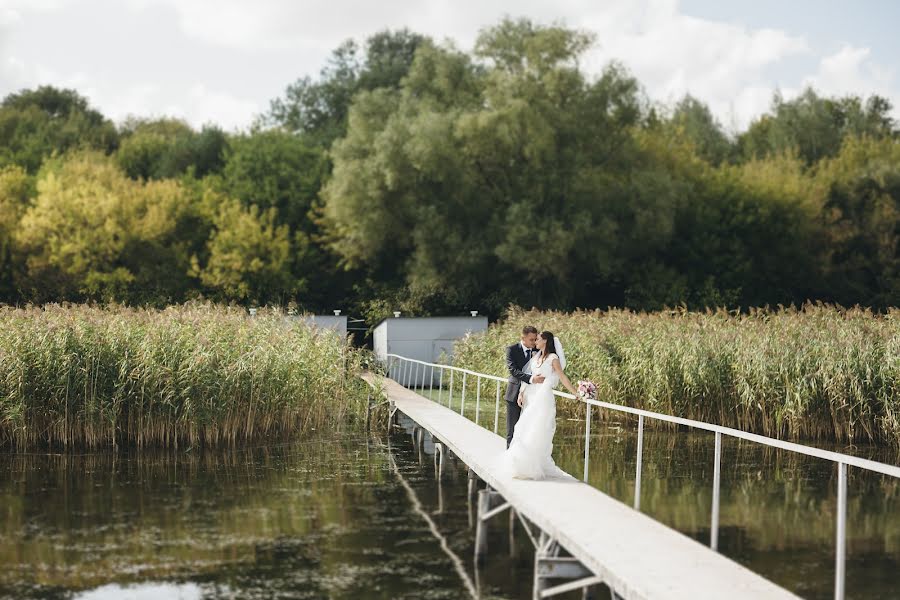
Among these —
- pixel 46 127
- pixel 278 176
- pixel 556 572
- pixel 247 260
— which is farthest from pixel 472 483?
pixel 46 127

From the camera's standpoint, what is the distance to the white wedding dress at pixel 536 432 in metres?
10.4

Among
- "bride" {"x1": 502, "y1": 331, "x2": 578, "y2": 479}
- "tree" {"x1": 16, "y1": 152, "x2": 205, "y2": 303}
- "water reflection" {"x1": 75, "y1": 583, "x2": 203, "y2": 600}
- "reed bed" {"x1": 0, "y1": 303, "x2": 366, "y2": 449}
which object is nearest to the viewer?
"water reflection" {"x1": 75, "y1": 583, "x2": 203, "y2": 600}

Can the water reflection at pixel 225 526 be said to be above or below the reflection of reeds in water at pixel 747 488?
below

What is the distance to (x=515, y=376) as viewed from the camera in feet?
36.9

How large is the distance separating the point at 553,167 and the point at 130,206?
643 inches

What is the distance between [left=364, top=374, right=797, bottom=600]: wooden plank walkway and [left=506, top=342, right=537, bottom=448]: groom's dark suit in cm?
59

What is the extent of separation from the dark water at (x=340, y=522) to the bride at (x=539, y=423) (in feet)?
2.59

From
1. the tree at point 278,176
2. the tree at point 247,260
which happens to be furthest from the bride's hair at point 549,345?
the tree at point 278,176

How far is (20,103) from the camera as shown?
196 feet

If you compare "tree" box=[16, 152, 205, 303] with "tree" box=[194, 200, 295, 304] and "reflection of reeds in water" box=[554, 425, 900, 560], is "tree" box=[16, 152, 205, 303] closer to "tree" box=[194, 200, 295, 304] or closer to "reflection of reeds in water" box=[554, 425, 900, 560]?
"tree" box=[194, 200, 295, 304]

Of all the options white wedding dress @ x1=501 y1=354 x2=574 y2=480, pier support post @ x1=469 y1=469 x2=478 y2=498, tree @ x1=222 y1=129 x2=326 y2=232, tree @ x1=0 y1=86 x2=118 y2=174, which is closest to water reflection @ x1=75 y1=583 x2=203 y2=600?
white wedding dress @ x1=501 y1=354 x2=574 y2=480

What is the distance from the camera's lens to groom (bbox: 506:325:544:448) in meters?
11.1

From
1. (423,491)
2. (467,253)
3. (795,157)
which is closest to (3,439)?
(423,491)

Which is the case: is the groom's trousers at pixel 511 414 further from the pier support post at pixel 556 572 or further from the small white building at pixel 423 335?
the small white building at pixel 423 335
